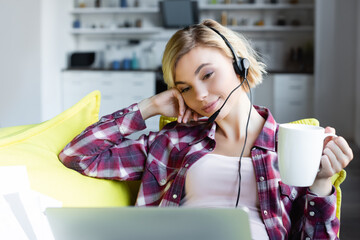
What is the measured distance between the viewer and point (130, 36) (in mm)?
6547

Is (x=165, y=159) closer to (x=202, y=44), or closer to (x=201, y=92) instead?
(x=201, y=92)

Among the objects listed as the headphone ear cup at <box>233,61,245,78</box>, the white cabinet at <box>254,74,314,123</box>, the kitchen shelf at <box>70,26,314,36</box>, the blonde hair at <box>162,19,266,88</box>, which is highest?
the kitchen shelf at <box>70,26,314,36</box>

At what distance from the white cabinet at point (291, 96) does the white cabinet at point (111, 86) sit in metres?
1.58

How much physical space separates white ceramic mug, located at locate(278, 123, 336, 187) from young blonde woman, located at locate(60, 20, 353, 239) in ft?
0.82

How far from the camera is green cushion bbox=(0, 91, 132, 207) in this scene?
119 cm

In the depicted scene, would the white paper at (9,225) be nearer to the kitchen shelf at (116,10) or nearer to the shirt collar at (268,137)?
the shirt collar at (268,137)

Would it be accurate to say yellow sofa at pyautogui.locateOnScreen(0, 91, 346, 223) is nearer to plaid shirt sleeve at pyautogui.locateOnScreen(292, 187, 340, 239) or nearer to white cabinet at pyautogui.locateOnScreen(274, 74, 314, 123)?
plaid shirt sleeve at pyautogui.locateOnScreen(292, 187, 340, 239)

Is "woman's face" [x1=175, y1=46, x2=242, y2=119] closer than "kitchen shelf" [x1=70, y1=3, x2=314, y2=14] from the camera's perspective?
Yes

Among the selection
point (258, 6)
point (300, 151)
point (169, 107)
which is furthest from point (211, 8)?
point (300, 151)

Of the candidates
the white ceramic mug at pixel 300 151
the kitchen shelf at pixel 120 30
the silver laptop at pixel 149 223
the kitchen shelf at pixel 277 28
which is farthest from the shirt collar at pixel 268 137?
the kitchen shelf at pixel 120 30

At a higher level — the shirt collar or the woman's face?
the woman's face

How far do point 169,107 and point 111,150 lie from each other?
0.72 feet

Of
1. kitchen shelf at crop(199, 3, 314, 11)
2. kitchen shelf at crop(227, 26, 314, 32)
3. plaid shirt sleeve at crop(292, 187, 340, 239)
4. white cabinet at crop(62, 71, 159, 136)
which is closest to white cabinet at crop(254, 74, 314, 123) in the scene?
kitchen shelf at crop(227, 26, 314, 32)

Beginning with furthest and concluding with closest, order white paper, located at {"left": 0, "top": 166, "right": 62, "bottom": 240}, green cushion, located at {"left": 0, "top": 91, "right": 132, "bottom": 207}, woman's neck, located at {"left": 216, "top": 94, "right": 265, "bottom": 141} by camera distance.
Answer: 1. woman's neck, located at {"left": 216, "top": 94, "right": 265, "bottom": 141}
2. green cushion, located at {"left": 0, "top": 91, "right": 132, "bottom": 207}
3. white paper, located at {"left": 0, "top": 166, "right": 62, "bottom": 240}
